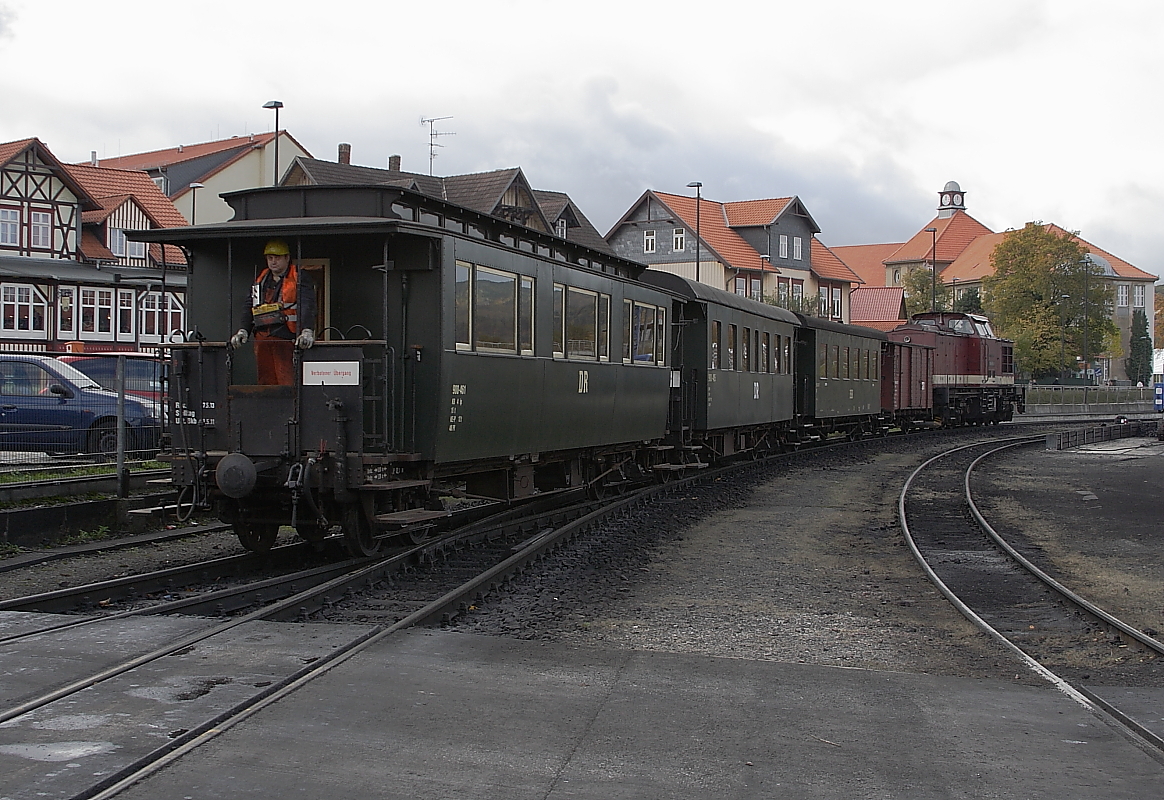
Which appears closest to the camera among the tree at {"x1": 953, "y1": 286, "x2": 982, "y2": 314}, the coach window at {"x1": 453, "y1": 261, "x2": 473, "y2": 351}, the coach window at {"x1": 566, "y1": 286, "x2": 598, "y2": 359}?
the coach window at {"x1": 453, "y1": 261, "x2": 473, "y2": 351}

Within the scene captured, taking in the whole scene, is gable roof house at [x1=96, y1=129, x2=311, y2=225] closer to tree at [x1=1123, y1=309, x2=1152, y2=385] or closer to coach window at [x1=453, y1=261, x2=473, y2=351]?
coach window at [x1=453, y1=261, x2=473, y2=351]

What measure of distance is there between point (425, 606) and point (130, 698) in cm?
271

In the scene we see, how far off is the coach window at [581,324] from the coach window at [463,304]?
2.52 meters

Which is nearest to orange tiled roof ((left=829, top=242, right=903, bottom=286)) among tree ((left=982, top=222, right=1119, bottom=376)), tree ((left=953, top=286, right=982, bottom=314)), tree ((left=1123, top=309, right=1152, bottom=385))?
tree ((left=1123, top=309, right=1152, bottom=385))

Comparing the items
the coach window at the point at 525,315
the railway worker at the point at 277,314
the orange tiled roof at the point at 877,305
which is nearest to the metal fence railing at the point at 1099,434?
the coach window at the point at 525,315

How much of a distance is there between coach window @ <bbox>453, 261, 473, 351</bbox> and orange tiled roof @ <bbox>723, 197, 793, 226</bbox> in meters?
62.0

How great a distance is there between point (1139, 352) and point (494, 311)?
367 feet

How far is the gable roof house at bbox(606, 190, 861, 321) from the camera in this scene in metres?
68.1

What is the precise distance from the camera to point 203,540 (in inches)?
480

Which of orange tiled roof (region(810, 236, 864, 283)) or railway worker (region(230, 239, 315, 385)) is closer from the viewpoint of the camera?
railway worker (region(230, 239, 315, 385))

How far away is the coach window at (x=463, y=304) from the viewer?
10125 mm

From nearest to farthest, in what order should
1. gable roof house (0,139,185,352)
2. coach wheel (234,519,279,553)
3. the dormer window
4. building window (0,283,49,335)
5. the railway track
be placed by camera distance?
the railway track, coach wheel (234,519,279,553), building window (0,283,49,335), gable roof house (0,139,185,352), the dormer window

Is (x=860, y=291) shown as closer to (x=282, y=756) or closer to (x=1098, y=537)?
(x=1098, y=537)

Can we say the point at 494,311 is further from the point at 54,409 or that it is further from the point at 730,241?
the point at 730,241
